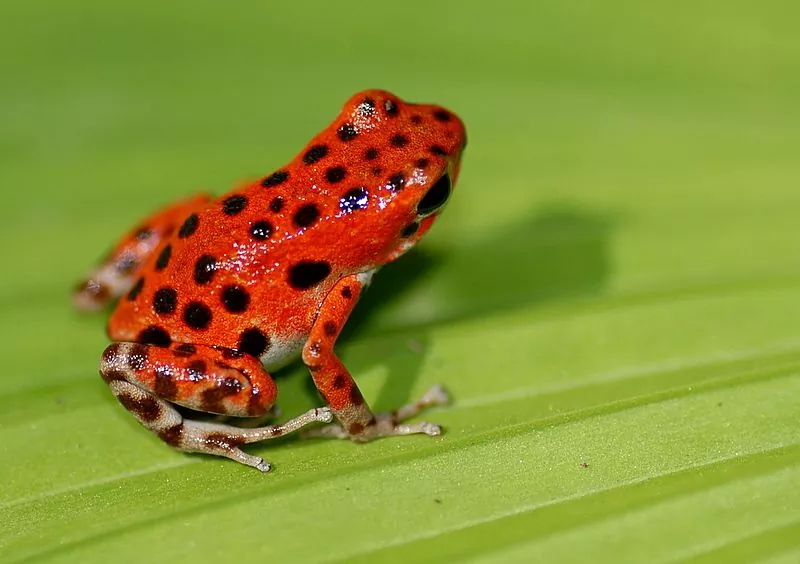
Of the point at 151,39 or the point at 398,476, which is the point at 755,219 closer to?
the point at 398,476

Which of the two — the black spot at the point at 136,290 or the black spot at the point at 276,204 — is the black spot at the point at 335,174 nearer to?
the black spot at the point at 276,204

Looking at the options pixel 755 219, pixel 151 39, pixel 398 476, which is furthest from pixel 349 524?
pixel 151 39

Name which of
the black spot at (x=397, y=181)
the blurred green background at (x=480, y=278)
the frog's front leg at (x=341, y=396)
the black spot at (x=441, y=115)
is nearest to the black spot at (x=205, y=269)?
the frog's front leg at (x=341, y=396)

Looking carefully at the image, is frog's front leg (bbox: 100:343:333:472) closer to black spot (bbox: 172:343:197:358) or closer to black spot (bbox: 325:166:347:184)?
black spot (bbox: 172:343:197:358)

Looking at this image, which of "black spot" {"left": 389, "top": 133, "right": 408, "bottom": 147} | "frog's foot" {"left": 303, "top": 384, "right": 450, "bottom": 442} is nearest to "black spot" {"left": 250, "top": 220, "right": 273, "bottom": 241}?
"black spot" {"left": 389, "top": 133, "right": 408, "bottom": 147}

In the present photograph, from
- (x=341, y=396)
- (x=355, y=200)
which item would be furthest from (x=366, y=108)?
(x=341, y=396)

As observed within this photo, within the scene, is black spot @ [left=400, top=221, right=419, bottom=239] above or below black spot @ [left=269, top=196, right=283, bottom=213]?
below

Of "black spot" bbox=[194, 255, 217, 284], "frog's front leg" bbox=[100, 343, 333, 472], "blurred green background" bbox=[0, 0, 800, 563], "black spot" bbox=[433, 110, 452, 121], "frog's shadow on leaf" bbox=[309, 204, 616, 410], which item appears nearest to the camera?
"blurred green background" bbox=[0, 0, 800, 563]
